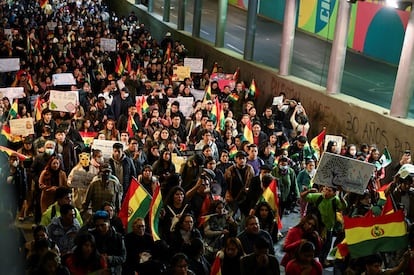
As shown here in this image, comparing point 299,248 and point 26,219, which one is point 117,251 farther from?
point 26,219

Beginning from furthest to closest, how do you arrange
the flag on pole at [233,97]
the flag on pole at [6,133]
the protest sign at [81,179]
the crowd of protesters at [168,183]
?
the flag on pole at [233,97], the flag on pole at [6,133], the protest sign at [81,179], the crowd of protesters at [168,183]

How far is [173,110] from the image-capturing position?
49.7ft

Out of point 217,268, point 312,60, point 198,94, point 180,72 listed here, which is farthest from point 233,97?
point 312,60

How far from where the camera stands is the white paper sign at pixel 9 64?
58.0 feet

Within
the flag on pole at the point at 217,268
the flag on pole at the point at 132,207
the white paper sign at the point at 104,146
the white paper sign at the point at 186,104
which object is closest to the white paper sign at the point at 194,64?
the white paper sign at the point at 186,104

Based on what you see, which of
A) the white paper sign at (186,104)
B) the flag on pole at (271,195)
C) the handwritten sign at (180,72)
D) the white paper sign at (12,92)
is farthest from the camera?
the handwritten sign at (180,72)

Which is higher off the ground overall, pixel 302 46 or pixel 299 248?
pixel 299 248

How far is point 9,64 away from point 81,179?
8.09 meters

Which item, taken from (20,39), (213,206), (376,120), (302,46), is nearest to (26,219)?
(213,206)

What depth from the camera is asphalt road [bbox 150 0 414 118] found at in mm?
22344

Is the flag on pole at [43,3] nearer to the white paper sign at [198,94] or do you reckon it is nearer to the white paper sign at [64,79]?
the white paper sign at [64,79]

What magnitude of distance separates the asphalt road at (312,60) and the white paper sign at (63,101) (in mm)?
8618

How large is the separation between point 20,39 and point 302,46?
13.7m

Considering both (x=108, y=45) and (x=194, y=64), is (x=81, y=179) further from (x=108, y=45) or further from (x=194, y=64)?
(x=108, y=45)
